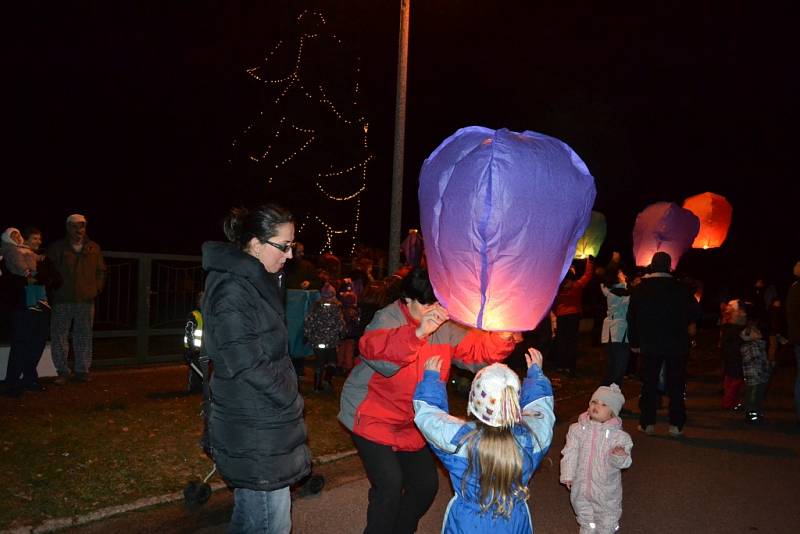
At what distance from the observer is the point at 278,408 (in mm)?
3287

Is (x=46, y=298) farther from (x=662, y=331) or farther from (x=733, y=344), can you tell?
(x=733, y=344)

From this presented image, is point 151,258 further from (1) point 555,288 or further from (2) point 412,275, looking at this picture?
(1) point 555,288

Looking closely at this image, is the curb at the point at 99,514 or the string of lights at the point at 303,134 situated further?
the string of lights at the point at 303,134

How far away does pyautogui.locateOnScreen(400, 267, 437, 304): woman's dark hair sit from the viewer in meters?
3.88

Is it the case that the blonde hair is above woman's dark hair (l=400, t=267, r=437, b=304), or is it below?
below

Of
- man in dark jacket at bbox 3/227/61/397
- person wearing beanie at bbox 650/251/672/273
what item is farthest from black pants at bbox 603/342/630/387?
man in dark jacket at bbox 3/227/61/397

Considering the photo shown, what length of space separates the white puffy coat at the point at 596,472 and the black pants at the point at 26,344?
622 centimetres

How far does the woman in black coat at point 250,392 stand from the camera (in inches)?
126

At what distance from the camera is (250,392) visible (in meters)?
3.24

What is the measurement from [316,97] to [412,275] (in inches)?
478

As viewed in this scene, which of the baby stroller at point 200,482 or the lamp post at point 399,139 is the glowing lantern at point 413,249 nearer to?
the lamp post at point 399,139

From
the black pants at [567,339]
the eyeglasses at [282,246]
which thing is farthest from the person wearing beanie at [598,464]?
the black pants at [567,339]

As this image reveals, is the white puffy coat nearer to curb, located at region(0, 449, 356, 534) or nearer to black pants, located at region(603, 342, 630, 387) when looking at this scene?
curb, located at region(0, 449, 356, 534)

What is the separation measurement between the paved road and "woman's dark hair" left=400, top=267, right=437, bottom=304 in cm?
200
